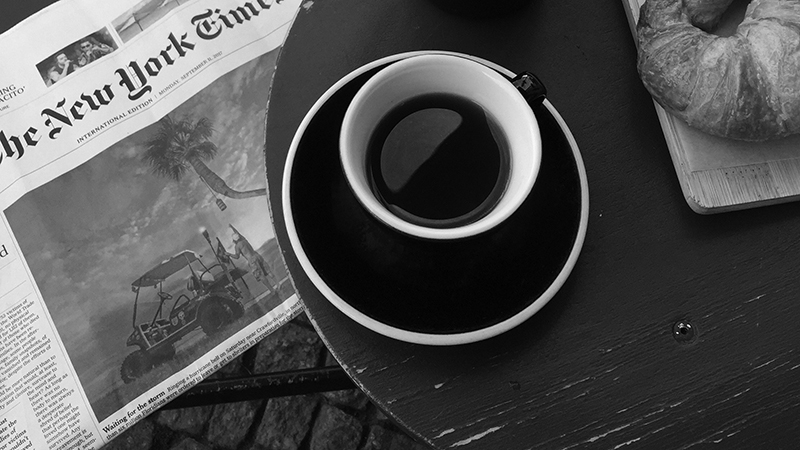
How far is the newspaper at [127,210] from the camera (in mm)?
605

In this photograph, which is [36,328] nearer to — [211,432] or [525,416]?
[211,432]

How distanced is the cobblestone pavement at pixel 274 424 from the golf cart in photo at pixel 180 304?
0.60ft

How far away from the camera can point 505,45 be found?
0.47 metres

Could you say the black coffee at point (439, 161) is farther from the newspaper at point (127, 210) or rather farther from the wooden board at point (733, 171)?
the newspaper at point (127, 210)

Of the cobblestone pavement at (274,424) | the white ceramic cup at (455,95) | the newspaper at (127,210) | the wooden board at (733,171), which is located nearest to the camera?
the white ceramic cup at (455,95)

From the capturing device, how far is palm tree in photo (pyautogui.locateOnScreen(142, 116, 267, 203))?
65 centimetres

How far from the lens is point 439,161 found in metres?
0.37

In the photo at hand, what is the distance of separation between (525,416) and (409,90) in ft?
0.73

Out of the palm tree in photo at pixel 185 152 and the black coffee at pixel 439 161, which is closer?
the black coffee at pixel 439 161

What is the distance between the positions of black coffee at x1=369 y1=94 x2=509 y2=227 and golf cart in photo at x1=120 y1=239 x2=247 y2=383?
1.09 ft

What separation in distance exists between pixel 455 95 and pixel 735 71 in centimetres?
20

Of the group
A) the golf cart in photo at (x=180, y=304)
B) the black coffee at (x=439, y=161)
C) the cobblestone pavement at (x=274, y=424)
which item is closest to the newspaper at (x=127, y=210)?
the golf cart in photo at (x=180, y=304)

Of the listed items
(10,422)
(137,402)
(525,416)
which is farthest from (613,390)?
(10,422)

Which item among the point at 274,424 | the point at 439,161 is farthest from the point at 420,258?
the point at 274,424
